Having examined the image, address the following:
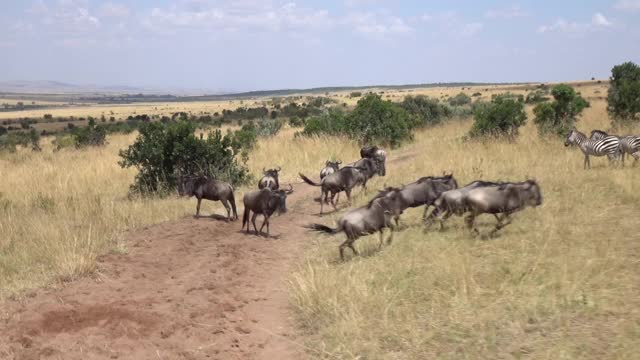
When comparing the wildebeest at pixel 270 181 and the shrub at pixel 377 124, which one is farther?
the shrub at pixel 377 124

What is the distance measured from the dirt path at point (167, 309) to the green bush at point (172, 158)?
18.8 ft

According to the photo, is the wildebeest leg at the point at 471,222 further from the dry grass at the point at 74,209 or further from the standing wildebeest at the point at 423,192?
the dry grass at the point at 74,209

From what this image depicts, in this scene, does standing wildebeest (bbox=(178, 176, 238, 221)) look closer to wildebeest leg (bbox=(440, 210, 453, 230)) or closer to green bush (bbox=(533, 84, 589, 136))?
wildebeest leg (bbox=(440, 210, 453, 230))

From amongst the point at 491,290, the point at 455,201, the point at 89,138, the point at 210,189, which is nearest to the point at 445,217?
the point at 455,201

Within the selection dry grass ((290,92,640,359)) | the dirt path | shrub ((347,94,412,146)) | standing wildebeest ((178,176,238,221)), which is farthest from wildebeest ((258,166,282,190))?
shrub ((347,94,412,146))

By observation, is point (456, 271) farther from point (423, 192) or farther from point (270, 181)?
point (270, 181)

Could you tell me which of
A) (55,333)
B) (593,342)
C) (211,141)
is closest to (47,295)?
(55,333)

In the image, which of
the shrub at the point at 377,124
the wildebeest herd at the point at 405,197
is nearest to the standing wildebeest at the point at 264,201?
the wildebeest herd at the point at 405,197

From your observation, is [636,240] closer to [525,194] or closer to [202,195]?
[525,194]

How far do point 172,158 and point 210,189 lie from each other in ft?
14.0

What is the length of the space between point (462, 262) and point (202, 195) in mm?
6068

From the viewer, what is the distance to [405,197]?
355 inches

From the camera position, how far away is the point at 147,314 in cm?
627

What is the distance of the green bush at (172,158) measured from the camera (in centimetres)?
1488
